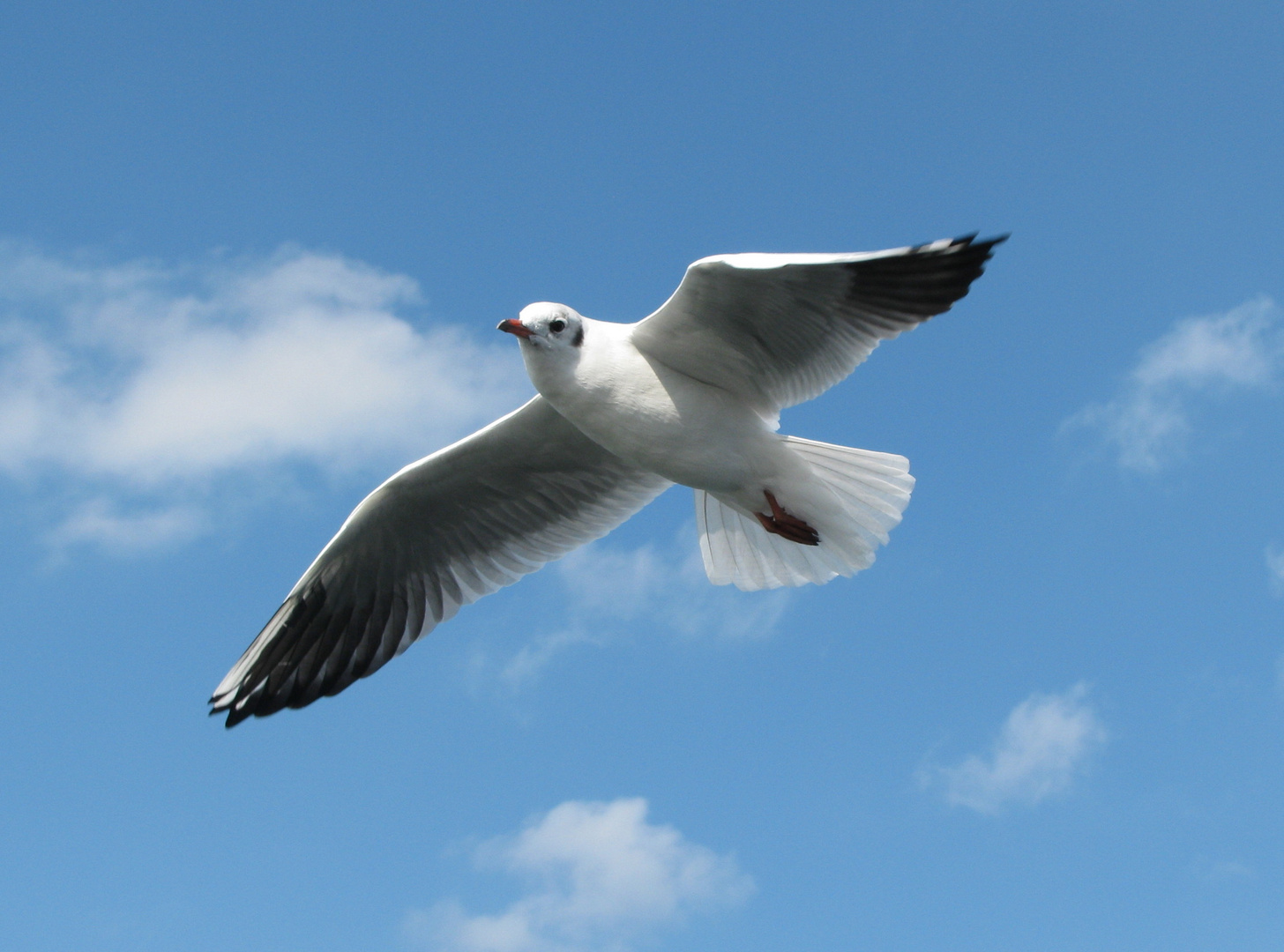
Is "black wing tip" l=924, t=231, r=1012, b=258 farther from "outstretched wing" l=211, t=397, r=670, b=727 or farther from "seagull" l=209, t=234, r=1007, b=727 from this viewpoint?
"outstretched wing" l=211, t=397, r=670, b=727

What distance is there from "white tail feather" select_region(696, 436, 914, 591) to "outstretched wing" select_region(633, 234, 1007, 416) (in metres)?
0.36

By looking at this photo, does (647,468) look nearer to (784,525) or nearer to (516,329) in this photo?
(784,525)

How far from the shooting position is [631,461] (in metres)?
5.92

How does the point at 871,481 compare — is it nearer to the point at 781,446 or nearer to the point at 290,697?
the point at 781,446

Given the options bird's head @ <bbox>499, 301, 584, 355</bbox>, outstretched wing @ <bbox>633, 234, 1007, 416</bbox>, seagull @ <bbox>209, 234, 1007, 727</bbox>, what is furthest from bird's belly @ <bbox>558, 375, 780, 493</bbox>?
bird's head @ <bbox>499, 301, 584, 355</bbox>

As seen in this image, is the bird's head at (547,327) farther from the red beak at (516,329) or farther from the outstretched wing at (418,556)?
the outstretched wing at (418,556)

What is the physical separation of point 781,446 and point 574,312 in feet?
3.62

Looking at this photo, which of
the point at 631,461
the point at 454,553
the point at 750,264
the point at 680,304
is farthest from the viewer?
the point at 454,553

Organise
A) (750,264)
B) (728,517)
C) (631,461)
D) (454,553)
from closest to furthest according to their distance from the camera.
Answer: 1. (750,264)
2. (631,461)
3. (728,517)
4. (454,553)

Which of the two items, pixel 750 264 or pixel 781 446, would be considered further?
pixel 781 446

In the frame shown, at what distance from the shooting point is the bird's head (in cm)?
540

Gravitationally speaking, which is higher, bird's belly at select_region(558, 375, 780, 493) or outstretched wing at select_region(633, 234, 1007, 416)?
outstretched wing at select_region(633, 234, 1007, 416)

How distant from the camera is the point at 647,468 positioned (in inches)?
233

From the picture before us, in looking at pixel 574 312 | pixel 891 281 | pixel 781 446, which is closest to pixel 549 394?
pixel 574 312
